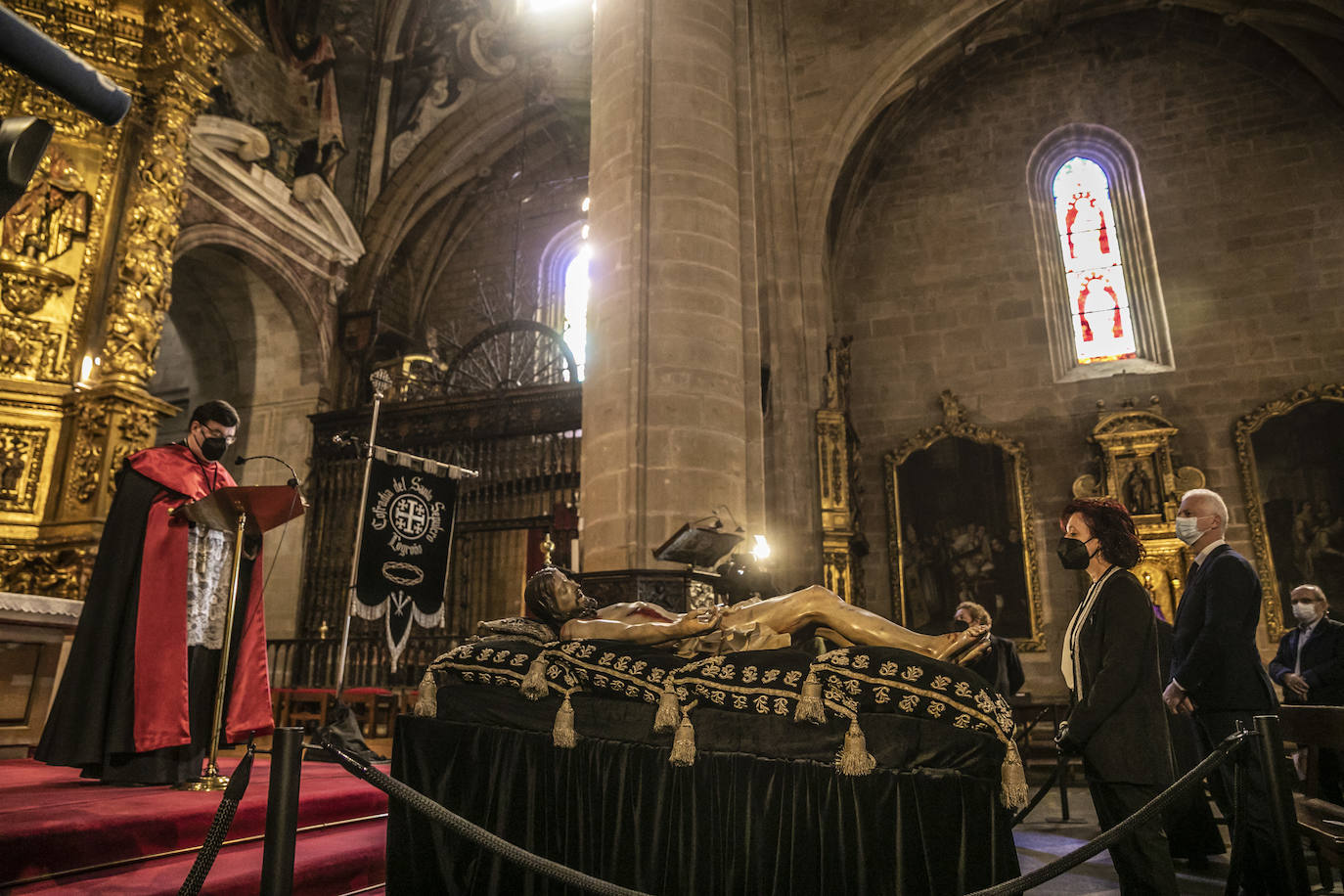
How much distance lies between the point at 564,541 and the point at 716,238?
5478 millimetres

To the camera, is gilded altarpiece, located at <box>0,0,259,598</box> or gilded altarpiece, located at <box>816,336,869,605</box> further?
gilded altarpiece, located at <box>816,336,869,605</box>

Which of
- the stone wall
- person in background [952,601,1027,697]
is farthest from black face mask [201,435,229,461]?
the stone wall

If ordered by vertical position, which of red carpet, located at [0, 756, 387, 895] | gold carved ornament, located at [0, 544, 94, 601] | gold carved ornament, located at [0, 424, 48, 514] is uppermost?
gold carved ornament, located at [0, 424, 48, 514]

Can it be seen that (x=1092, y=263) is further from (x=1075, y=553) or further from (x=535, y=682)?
(x=535, y=682)

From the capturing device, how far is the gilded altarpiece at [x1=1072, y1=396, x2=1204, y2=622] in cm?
984

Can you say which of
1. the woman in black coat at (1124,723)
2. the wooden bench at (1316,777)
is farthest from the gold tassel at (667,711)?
the wooden bench at (1316,777)

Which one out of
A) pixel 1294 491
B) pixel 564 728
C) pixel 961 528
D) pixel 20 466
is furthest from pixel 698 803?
pixel 1294 491

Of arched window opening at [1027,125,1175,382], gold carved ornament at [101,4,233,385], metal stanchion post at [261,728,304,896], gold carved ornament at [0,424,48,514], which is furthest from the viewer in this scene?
arched window opening at [1027,125,1175,382]

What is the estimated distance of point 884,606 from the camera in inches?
444

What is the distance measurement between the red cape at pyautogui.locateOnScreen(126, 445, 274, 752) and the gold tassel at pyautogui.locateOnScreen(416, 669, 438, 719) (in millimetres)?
903

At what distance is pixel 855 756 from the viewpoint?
7.85 ft

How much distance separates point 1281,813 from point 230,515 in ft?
12.4

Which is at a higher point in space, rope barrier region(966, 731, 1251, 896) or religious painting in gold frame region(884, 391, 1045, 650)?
religious painting in gold frame region(884, 391, 1045, 650)

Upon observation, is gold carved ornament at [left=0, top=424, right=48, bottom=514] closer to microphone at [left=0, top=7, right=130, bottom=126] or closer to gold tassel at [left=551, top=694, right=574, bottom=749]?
gold tassel at [left=551, top=694, right=574, bottom=749]
